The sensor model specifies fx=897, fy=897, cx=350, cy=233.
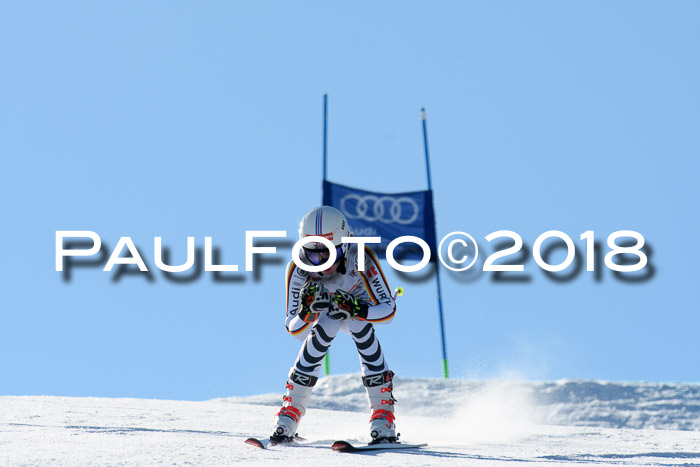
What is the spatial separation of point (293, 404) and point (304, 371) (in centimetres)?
27

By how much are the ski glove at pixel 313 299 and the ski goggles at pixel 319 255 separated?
0.22 meters

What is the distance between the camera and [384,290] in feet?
23.1

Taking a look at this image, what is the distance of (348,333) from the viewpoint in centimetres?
703

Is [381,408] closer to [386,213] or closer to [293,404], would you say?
[293,404]

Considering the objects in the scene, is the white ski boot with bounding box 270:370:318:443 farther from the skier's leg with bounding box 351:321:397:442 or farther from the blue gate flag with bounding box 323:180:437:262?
the blue gate flag with bounding box 323:180:437:262

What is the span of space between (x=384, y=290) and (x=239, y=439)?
1.64m

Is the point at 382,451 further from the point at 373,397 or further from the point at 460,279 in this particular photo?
the point at 460,279

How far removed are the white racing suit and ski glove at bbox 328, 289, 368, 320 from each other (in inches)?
2.9

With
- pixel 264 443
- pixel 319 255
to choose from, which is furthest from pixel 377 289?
pixel 264 443

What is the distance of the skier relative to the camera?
6824 millimetres

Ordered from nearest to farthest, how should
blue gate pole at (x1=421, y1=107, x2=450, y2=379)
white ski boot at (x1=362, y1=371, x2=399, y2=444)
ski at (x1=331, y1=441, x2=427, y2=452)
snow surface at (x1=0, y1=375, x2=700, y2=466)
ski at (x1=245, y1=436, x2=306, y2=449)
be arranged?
1. snow surface at (x1=0, y1=375, x2=700, y2=466)
2. ski at (x1=331, y1=441, x2=427, y2=452)
3. ski at (x1=245, y1=436, x2=306, y2=449)
4. white ski boot at (x1=362, y1=371, x2=399, y2=444)
5. blue gate pole at (x1=421, y1=107, x2=450, y2=379)

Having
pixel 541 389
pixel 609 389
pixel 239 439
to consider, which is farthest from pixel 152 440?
pixel 609 389

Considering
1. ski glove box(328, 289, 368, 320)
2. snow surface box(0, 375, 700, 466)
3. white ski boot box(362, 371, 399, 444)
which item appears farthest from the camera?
white ski boot box(362, 371, 399, 444)

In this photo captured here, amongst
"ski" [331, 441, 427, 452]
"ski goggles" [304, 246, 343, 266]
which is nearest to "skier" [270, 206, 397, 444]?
"ski goggles" [304, 246, 343, 266]
